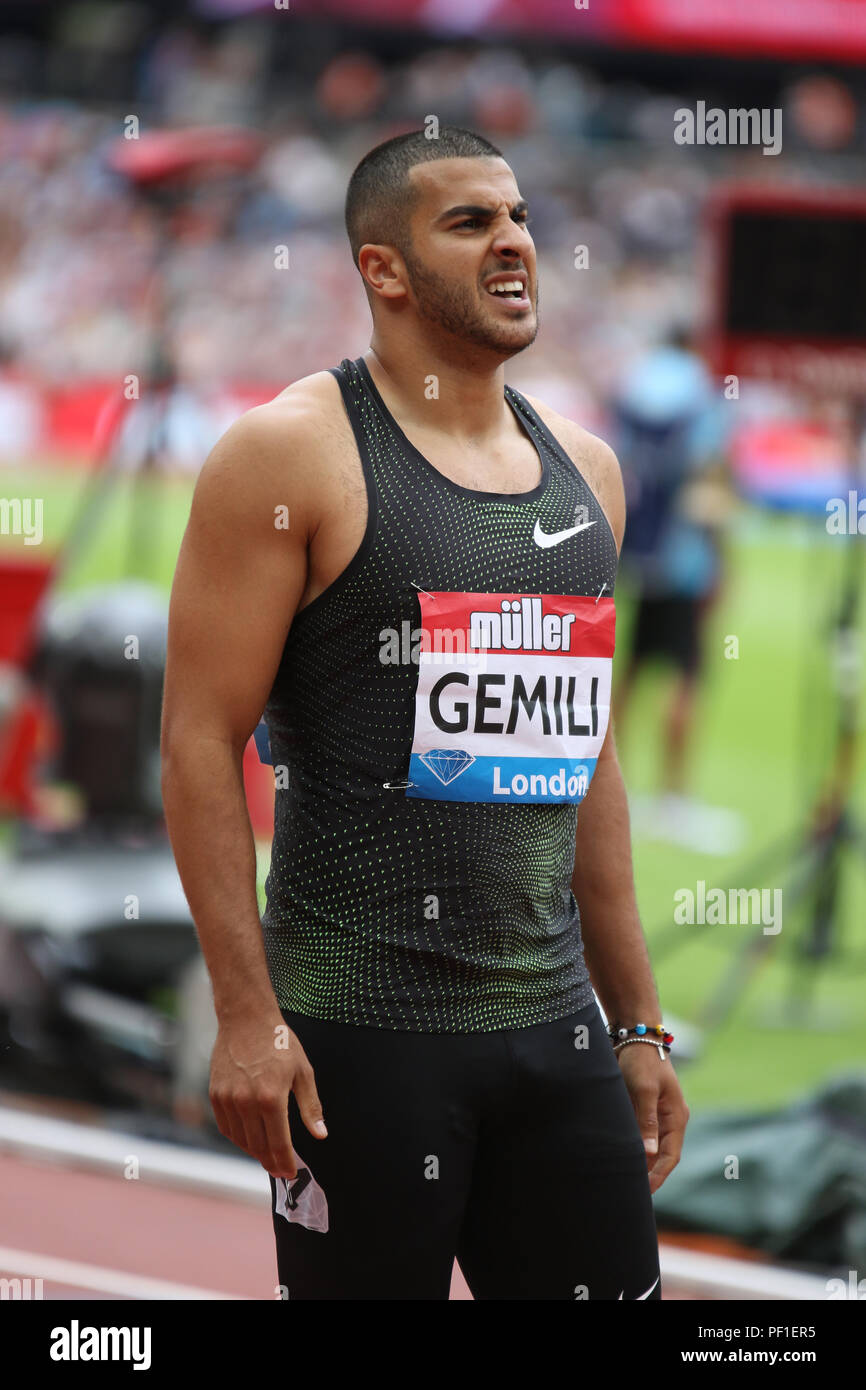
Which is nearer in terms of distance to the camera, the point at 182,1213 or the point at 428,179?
the point at 428,179

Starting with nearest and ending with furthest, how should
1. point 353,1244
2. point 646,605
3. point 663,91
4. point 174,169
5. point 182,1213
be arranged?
point 353,1244 < point 182,1213 < point 174,169 < point 646,605 < point 663,91

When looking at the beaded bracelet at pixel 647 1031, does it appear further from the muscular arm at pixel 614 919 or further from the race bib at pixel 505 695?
the race bib at pixel 505 695

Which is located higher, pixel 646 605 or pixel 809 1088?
pixel 646 605

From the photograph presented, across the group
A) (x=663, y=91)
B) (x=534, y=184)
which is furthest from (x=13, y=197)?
(x=663, y=91)

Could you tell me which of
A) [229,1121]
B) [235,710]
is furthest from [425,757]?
[229,1121]

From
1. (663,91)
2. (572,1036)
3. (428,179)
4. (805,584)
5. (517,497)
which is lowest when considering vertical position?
(572,1036)

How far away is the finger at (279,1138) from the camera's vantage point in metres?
2.01

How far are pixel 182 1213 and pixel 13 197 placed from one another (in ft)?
74.6

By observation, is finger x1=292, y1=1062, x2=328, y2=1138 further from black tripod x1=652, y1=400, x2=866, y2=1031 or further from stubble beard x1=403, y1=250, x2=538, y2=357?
black tripod x1=652, y1=400, x2=866, y2=1031

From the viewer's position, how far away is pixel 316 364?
23.0 metres

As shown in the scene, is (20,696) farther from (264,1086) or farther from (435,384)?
(264,1086)

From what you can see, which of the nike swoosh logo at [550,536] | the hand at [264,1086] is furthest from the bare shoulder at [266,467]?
the hand at [264,1086]

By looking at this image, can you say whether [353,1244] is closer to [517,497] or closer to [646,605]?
[517,497]

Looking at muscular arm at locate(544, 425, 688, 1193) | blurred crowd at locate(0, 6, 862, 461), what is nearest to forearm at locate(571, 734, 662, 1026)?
muscular arm at locate(544, 425, 688, 1193)
